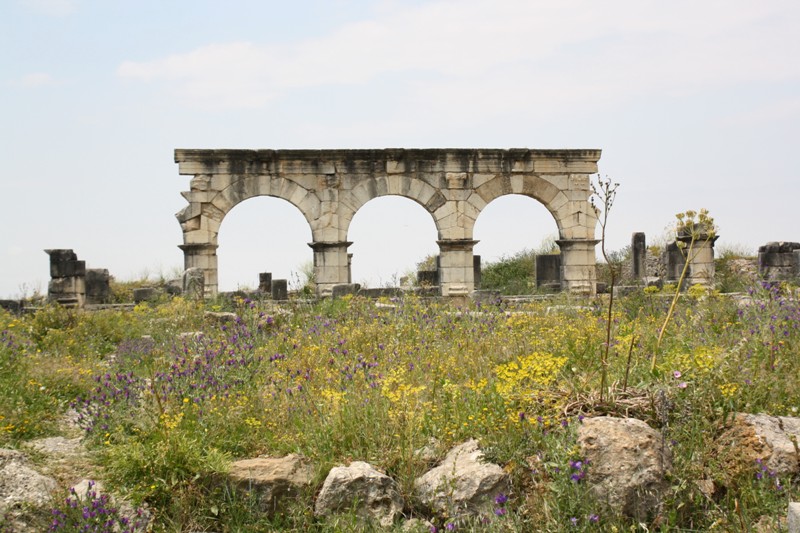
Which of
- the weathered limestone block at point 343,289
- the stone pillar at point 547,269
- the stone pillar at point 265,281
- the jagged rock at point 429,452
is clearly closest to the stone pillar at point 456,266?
the weathered limestone block at point 343,289

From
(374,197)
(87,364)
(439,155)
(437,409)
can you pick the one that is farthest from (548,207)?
(437,409)

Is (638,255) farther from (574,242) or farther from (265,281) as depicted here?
(265,281)

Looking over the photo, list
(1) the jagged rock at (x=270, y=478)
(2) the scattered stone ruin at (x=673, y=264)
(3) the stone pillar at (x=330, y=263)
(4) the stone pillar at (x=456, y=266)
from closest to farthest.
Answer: (1) the jagged rock at (x=270, y=478)
(3) the stone pillar at (x=330, y=263)
(4) the stone pillar at (x=456, y=266)
(2) the scattered stone ruin at (x=673, y=264)

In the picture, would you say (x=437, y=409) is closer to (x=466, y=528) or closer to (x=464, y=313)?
(x=466, y=528)

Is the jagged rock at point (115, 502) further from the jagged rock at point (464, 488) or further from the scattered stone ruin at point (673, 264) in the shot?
the scattered stone ruin at point (673, 264)

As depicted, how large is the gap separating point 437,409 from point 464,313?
13.2 feet

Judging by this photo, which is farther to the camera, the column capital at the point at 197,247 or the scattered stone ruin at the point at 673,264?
the scattered stone ruin at the point at 673,264

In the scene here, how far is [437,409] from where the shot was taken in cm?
555

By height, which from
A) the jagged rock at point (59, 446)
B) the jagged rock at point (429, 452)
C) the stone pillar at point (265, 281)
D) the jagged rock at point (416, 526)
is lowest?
the jagged rock at point (416, 526)

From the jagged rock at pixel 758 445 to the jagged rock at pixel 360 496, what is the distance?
197cm

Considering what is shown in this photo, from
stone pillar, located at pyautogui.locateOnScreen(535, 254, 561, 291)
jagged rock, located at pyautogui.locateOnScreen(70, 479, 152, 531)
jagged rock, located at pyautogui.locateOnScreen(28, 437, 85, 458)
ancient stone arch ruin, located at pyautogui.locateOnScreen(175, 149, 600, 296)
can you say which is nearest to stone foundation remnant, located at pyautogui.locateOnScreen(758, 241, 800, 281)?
ancient stone arch ruin, located at pyautogui.locateOnScreen(175, 149, 600, 296)

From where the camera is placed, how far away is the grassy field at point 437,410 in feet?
15.5

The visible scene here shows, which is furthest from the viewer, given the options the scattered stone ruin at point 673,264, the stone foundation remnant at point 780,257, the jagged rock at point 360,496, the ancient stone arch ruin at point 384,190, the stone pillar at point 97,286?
A: the stone pillar at point 97,286

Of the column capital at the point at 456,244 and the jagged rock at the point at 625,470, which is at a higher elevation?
the column capital at the point at 456,244
